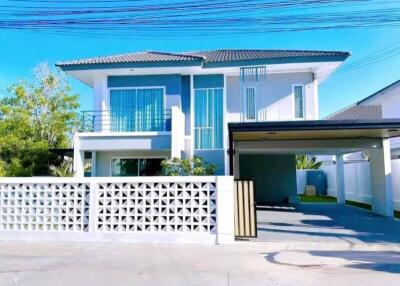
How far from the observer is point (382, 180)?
14.3 m

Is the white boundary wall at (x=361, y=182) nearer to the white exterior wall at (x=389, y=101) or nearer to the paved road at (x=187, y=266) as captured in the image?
the white exterior wall at (x=389, y=101)

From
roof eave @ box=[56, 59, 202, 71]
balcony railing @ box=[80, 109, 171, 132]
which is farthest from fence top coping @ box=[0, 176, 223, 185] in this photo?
roof eave @ box=[56, 59, 202, 71]

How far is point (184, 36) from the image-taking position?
47.8 ft

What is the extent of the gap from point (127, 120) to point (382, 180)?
36.4ft

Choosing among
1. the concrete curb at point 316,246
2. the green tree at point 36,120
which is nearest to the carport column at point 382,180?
the concrete curb at point 316,246

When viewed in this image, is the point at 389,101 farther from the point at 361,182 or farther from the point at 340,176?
the point at 340,176

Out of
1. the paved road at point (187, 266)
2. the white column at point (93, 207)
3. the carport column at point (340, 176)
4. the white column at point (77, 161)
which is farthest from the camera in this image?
the carport column at point (340, 176)

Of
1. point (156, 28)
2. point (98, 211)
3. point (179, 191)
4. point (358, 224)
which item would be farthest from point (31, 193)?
point (358, 224)

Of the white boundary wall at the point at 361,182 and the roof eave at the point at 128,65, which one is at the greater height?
the roof eave at the point at 128,65

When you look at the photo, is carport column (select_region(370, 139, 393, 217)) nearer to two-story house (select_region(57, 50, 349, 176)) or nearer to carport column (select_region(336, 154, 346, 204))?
two-story house (select_region(57, 50, 349, 176))

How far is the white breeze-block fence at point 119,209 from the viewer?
349 inches

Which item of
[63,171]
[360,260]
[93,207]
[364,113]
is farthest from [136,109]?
[364,113]

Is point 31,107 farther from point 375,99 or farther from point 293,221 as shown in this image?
point 375,99

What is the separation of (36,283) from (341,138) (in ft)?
40.0
